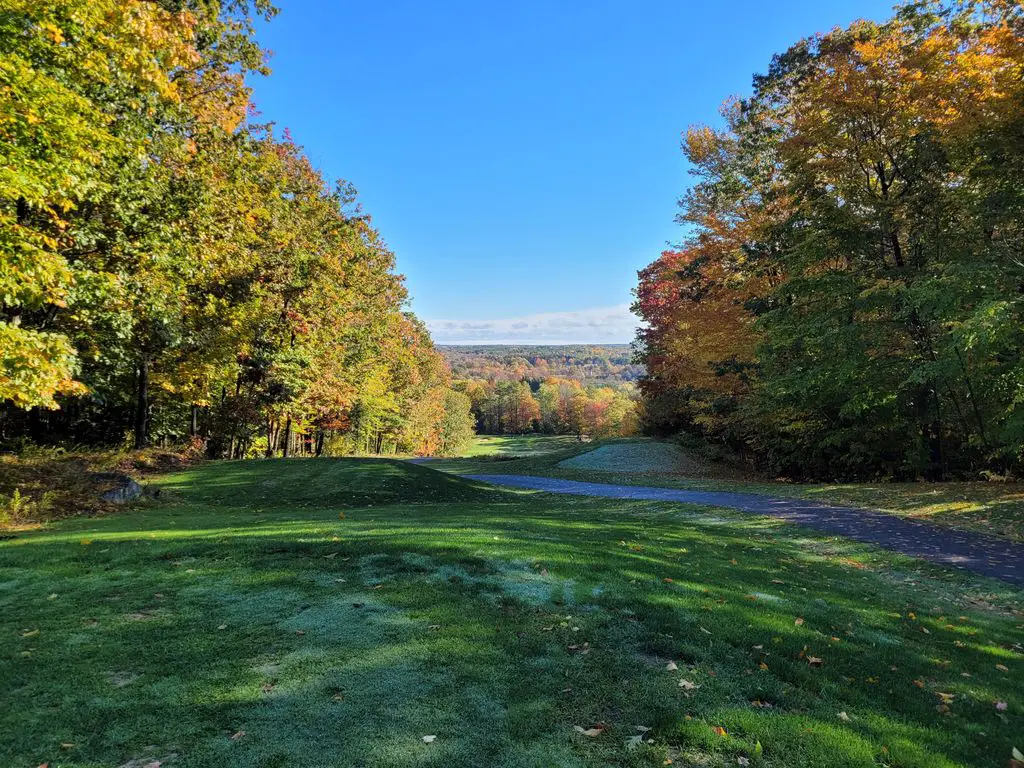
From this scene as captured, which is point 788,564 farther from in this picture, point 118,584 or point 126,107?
point 126,107

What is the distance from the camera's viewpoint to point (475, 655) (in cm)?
387

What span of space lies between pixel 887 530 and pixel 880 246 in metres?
10.9

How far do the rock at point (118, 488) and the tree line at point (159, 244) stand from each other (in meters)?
2.06

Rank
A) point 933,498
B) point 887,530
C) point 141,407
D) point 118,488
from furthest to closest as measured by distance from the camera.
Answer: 1. point 141,407
2. point 933,498
3. point 118,488
4. point 887,530

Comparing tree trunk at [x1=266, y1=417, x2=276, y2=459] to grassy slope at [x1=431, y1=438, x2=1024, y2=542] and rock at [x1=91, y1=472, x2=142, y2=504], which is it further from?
grassy slope at [x1=431, y1=438, x2=1024, y2=542]

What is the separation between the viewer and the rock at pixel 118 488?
1099 centimetres

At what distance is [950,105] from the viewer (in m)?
13.7

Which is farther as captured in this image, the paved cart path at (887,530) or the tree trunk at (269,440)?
the tree trunk at (269,440)

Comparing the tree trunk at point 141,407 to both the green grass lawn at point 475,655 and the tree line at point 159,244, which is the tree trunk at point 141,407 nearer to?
the tree line at point 159,244

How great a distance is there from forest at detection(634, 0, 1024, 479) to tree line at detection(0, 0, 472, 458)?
15811 mm

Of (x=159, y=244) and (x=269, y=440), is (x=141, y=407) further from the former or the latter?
(x=269, y=440)

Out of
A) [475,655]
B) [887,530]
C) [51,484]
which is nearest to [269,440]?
[51,484]

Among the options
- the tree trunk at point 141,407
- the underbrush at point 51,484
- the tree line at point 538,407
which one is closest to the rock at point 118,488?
the underbrush at point 51,484

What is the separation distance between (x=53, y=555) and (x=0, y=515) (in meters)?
4.57
